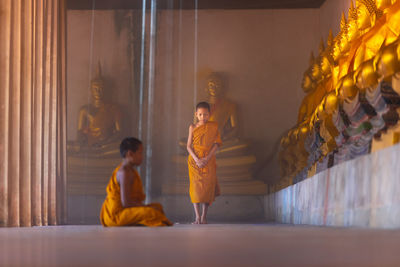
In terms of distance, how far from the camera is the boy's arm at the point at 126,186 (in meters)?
4.13

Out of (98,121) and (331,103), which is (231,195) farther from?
(331,103)

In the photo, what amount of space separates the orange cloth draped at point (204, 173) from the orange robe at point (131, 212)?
1.41m

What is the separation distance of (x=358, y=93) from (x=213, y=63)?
6.71m

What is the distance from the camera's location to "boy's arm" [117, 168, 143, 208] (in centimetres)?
413

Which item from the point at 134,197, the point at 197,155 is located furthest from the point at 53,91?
the point at 197,155

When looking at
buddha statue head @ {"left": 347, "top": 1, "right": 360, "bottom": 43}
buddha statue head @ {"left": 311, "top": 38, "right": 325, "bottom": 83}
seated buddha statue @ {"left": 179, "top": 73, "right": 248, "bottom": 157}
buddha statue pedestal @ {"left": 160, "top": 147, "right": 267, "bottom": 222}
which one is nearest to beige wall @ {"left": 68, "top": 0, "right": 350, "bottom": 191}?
seated buddha statue @ {"left": 179, "top": 73, "right": 248, "bottom": 157}

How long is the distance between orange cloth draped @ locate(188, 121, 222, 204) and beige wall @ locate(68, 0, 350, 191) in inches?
138

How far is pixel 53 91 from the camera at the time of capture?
14.4ft

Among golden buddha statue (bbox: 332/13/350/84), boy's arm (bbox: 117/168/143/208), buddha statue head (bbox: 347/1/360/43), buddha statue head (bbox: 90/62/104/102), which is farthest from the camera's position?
buddha statue head (bbox: 90/62/104/102)

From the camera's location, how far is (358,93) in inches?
113

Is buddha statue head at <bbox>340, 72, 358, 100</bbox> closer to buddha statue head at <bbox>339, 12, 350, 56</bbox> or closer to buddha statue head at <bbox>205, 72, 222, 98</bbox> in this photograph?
buddha statue head at <bbox>339, 12, 350, 56</bbox>

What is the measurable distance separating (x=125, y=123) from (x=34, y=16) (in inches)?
214

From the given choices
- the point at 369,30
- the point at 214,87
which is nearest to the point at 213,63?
the point at 214,87

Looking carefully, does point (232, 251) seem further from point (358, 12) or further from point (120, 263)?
point (358, 12)
